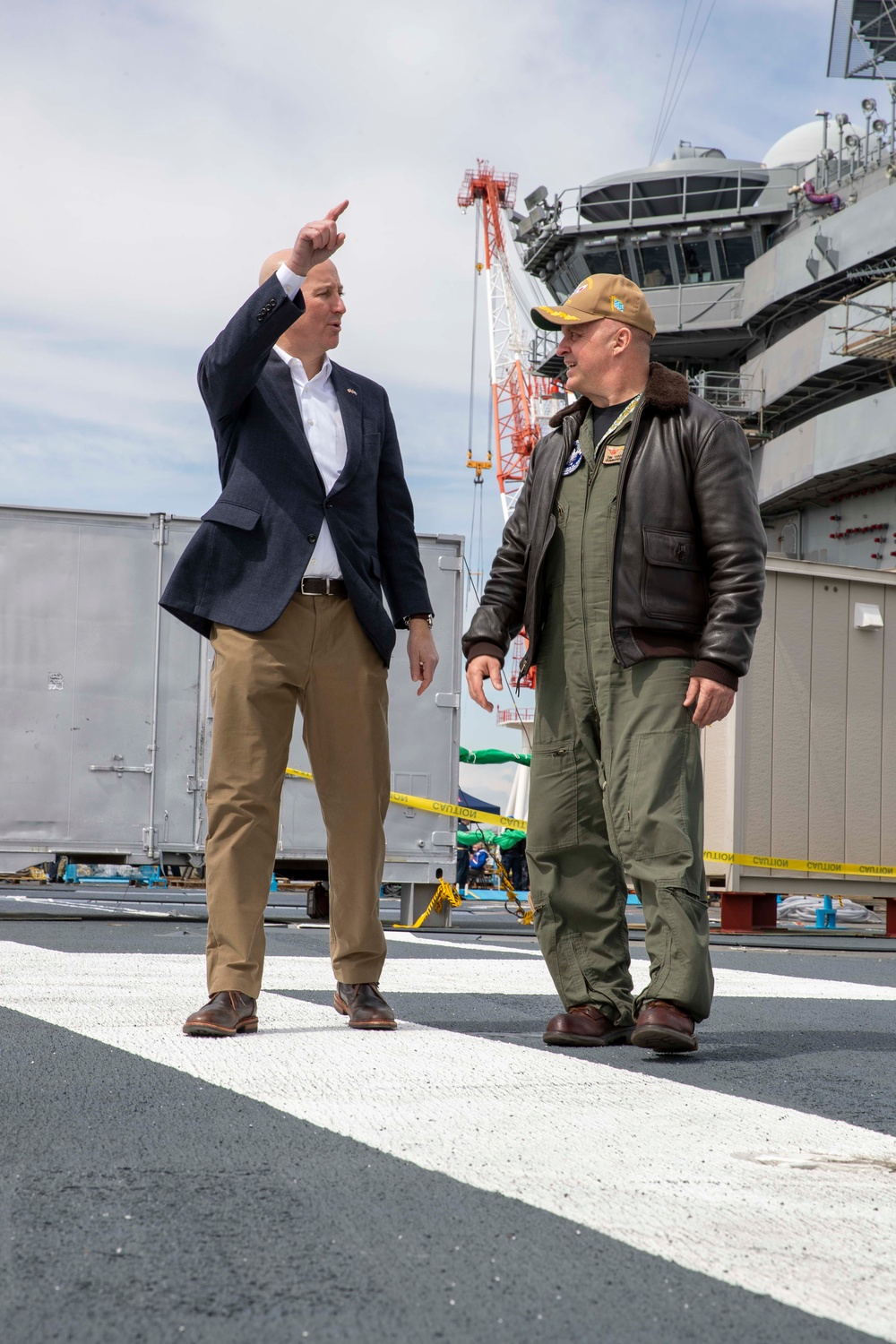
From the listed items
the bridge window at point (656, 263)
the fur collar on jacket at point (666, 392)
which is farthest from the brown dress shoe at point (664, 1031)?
the bridge window at point (656, 263)

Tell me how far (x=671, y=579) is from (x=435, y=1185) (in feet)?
6.16

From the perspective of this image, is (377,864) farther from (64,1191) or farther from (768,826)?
(768,826)

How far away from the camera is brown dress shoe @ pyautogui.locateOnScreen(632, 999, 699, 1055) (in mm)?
2836

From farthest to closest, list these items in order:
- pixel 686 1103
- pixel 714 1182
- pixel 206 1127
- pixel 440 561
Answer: pixel 440 561 < pixel 686 1103 < pixel 206 1127 < pixel 714 1182

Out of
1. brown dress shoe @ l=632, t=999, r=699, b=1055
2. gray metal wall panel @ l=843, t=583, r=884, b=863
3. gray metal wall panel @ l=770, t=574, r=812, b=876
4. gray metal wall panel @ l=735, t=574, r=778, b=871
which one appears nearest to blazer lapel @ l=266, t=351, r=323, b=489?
brown dress shoe @ l=632, t=999, r=699, b=1055

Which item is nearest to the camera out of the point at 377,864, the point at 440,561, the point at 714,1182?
the point at 714,1182

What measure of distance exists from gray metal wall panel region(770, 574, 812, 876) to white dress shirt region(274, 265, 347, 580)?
8.49 meters

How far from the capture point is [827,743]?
1148 centimetres

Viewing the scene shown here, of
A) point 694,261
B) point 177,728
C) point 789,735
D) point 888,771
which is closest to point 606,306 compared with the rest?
point 177,728

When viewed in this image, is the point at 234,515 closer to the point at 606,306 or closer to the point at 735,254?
the point at 606,306

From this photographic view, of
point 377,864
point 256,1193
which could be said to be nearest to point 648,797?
point 377,864

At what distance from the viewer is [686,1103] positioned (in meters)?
2.27

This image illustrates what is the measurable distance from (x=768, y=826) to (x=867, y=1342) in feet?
34.4

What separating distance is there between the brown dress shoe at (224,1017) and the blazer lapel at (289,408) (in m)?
1.23
